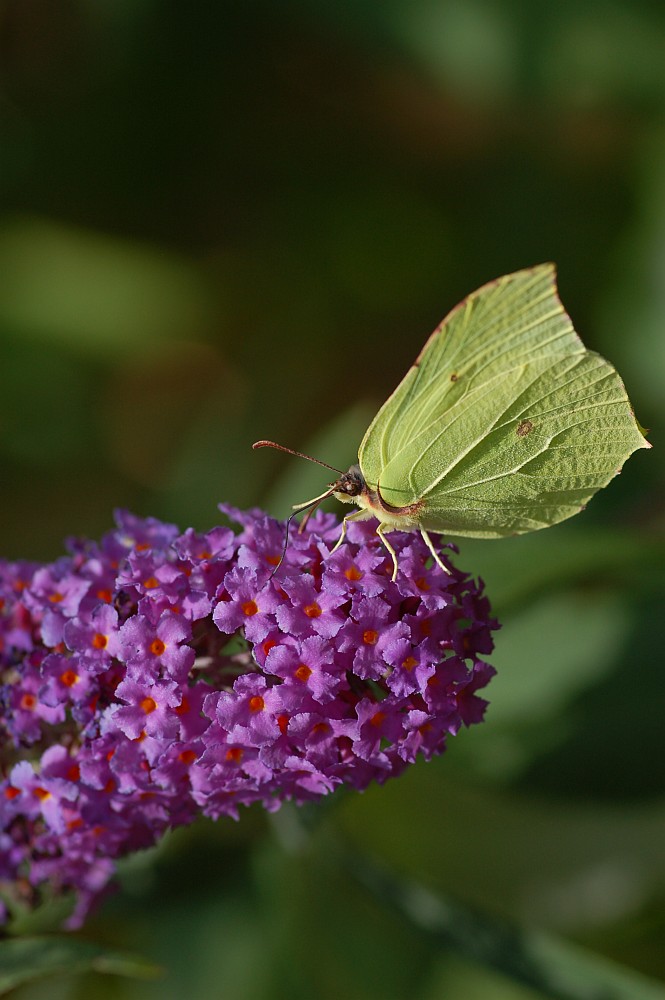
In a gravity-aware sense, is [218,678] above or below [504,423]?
below

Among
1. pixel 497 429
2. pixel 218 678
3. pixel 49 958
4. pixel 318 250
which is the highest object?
pixel 318 250

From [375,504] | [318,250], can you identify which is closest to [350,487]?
[375,504]

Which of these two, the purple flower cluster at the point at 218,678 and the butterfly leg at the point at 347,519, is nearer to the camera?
the purple flower cluster at the point at 218,678

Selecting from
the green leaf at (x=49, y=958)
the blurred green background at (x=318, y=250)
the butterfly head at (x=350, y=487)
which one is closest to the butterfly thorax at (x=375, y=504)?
the butterfly head at (x=350, y=487)

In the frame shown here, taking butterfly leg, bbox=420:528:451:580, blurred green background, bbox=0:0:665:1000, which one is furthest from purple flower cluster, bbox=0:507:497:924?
blurred green background, bbox=0:0:665:1000

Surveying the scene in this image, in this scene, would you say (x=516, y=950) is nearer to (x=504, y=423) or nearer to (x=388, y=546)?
(x=388, y=546)

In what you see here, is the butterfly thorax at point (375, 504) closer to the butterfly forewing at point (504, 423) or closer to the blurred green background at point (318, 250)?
the butterfly forewing at point (504, 423)
